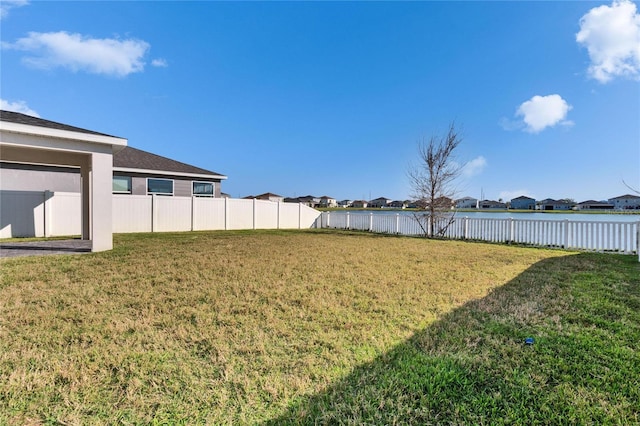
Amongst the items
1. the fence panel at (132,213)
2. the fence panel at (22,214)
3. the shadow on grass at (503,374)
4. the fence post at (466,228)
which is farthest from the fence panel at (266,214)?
the shadow on grass at (503,374)

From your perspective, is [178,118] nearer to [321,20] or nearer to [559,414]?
[321,20]

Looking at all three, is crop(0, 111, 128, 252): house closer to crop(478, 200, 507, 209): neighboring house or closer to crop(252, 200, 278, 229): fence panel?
crop(252, 200, 278, 229): fence panel

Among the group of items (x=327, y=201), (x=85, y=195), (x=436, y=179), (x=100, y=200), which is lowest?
(x=100, y=200)

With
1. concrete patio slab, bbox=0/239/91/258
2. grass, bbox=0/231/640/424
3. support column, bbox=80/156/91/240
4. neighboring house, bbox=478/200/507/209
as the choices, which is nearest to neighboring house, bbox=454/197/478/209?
neighboring house, bbox=478/200/507/209

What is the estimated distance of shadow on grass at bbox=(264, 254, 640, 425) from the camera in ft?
5.72

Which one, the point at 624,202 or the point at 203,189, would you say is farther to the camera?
the point at 624,202

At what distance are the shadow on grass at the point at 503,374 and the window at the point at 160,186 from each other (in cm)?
1582

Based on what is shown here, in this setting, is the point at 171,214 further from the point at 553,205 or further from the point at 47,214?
the point at 553,205

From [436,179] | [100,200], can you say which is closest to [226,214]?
[100,200]

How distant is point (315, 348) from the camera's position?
8.43 ft

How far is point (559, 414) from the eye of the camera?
1.73m

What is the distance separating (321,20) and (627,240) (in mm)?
12971

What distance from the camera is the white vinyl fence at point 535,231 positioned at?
26.3ft

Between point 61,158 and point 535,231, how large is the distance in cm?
1551
